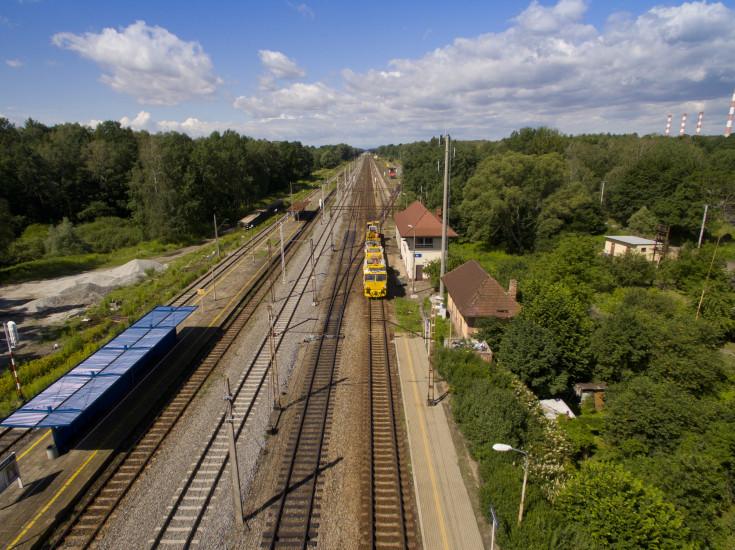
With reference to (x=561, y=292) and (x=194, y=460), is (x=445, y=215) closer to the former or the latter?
(x=561, y=292)

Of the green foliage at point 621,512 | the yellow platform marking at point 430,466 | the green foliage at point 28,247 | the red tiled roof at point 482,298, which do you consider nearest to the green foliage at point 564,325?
the red tiled roof at point 482,298

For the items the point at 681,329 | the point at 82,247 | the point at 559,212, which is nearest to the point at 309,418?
the point at 681,329

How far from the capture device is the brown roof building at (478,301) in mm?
24641

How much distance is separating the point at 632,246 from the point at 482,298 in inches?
1188

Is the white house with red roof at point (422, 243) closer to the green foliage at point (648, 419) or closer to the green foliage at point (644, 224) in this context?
the green foliage at point (648, 419)

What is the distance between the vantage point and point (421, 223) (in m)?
38.9

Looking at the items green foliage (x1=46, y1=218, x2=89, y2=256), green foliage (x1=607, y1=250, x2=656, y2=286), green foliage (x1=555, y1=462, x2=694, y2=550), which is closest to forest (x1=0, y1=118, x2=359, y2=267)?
green foliage (x1=46, y1=218, x2=89, y2=256)

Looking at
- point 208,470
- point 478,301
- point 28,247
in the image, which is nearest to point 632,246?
point 478,301

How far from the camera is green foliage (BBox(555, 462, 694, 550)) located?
11703 millimetres

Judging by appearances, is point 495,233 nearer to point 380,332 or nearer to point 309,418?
point 380,332

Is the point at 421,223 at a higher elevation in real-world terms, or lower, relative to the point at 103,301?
higher

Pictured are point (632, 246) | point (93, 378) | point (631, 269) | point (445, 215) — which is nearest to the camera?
point (93, 378)

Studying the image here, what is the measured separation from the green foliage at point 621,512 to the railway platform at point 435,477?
10.1 feet

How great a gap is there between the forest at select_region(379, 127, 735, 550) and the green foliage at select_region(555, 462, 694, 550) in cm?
4
